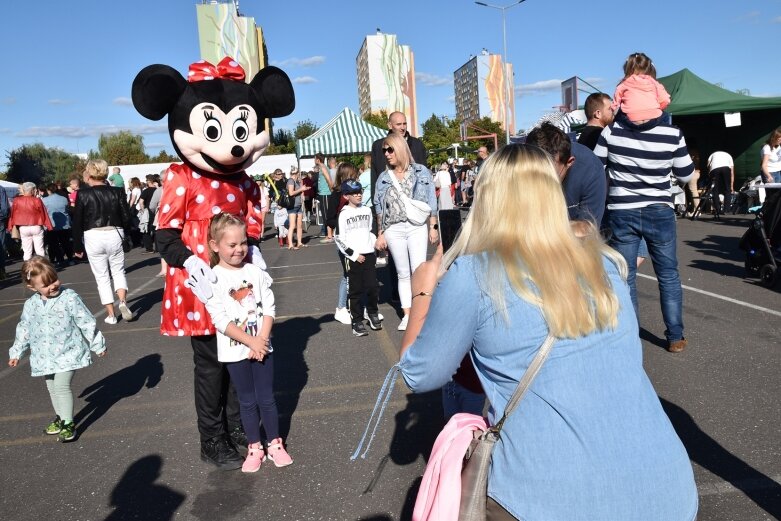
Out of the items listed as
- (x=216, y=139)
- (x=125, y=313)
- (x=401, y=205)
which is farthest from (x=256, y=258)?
(x=125, y=313)

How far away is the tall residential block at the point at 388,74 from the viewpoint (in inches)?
5246

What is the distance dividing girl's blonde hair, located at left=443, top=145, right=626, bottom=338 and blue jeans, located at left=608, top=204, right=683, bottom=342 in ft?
11.1

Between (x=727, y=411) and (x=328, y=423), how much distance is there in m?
2.53

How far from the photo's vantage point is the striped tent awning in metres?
20.5

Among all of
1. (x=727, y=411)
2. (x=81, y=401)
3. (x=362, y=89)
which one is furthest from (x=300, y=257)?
(x=362, y=89)

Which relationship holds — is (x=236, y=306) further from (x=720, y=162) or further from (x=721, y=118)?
(x=721, y=118)

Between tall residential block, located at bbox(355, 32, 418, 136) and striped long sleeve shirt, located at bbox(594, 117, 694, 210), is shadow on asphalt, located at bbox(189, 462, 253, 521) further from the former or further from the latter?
tall residential block, located at bbox(355, 32, 418, 136)

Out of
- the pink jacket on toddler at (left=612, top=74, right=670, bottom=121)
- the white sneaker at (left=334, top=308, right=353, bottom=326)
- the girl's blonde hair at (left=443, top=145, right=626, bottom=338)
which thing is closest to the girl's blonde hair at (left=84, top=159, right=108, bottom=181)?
the white sneaker at (left=334, top=308, right=353, bottom=326)

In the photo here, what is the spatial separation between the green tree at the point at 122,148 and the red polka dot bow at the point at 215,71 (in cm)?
8461

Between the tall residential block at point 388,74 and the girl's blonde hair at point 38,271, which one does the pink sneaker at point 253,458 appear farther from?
the tall residential block at point 388,74

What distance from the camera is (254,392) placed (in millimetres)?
3725

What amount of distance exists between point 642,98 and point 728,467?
268 cm

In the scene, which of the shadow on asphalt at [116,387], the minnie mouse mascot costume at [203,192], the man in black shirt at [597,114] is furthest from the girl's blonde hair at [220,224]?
the man in black shirt at [597,114]

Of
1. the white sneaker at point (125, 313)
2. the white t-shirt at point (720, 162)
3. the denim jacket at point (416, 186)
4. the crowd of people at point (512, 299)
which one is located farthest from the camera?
the white t-shirt at point (720, 162)
